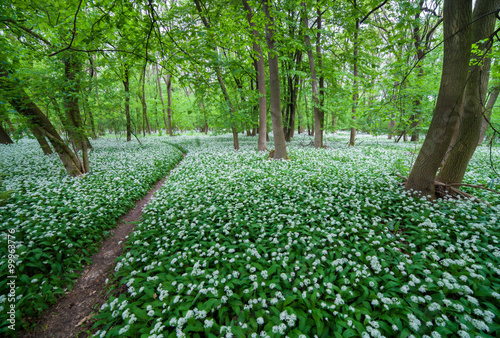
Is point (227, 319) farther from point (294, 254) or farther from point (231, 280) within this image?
point (294, 254)

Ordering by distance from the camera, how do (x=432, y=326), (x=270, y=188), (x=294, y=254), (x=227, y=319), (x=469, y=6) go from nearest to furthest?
(x=432, y=326)
(x=227, y=319)
(x=294, y=254)
(x=469, y=6)
(x=270, y=188)

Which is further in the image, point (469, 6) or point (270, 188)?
point (270, 188)

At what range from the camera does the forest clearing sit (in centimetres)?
241

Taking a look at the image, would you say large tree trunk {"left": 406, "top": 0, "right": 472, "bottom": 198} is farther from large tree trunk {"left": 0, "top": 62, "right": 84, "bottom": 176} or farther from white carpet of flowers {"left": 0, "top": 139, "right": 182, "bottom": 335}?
large tree trunk {"left": 0, "top": 62, "right": 84, "bottom": 176}

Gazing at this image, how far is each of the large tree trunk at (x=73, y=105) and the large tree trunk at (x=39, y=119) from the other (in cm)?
39

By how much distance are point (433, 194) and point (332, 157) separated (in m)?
5.36

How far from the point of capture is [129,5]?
356 centimetres

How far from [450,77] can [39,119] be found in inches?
496

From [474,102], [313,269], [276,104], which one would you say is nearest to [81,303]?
[313,269]

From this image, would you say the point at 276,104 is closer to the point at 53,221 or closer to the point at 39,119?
the point at 53,221

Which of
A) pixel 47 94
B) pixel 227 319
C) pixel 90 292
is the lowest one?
pixel 90 292

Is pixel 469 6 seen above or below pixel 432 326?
above

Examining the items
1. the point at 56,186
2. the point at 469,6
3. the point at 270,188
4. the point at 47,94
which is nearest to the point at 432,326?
the point at 270,188

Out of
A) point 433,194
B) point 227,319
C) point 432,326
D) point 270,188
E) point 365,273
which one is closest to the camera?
point 432,326
